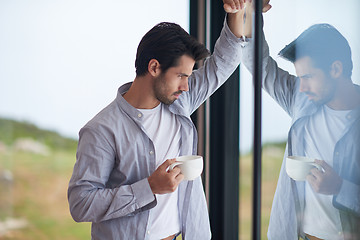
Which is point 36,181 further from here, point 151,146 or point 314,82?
point 314,82

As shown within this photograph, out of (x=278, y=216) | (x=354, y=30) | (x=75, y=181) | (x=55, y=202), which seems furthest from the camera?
(x=55, y=202)

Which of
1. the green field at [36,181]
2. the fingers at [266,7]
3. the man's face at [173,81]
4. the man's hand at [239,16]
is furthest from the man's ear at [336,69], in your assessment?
the green field at [36,181]

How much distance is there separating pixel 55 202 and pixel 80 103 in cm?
47

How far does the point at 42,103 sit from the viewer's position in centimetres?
160

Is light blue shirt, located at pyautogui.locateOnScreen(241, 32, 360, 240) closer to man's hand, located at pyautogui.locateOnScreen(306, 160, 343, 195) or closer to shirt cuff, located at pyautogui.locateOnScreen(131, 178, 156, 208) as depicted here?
man's hand, located at pyautogui.locateOnScreen(306, 160, 343, 195)

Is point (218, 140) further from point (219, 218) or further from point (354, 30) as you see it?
point (354, 30)

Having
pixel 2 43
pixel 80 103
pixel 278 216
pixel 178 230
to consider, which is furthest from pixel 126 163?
pixel 2 43

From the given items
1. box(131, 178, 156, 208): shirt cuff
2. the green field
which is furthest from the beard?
the green field

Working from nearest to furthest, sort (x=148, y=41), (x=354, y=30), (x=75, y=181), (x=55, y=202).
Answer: (x=354, y=30)
(x=75, y=181)
(x=148, y=41)
(x=55, y=202)

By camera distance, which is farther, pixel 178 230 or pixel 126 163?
pixel 178 230

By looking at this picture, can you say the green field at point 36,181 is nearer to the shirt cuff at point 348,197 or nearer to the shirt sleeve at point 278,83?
the shirt sleeve at point 278,83

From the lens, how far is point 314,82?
0.74 meters

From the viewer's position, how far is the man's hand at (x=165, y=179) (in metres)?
0.95

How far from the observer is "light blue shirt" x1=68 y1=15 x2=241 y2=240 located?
983mm
